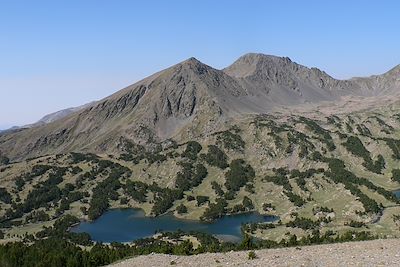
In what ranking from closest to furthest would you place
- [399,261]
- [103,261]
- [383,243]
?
[399,261] → [383,243] → [103,261]

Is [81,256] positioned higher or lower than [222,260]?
lower

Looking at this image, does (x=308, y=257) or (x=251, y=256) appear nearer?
(x=308, y=257)

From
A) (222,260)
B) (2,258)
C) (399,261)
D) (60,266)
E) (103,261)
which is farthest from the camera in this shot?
(2,258)

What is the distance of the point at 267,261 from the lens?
218ft

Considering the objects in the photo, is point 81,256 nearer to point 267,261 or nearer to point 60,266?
point 60,266

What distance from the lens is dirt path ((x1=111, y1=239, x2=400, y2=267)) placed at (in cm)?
6331

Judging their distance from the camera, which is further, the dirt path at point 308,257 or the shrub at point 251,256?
the shrub at point 251,256

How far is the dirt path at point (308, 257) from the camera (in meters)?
63.3

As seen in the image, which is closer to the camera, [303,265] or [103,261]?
[303,265]

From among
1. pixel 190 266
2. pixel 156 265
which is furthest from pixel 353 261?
pixel 156 265

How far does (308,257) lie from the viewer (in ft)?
220

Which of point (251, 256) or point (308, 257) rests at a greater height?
point (251, 256)

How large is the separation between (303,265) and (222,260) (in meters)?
14.3

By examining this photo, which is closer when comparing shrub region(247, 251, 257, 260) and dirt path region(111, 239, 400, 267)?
dirt path region(111, 239, 400, 267)
